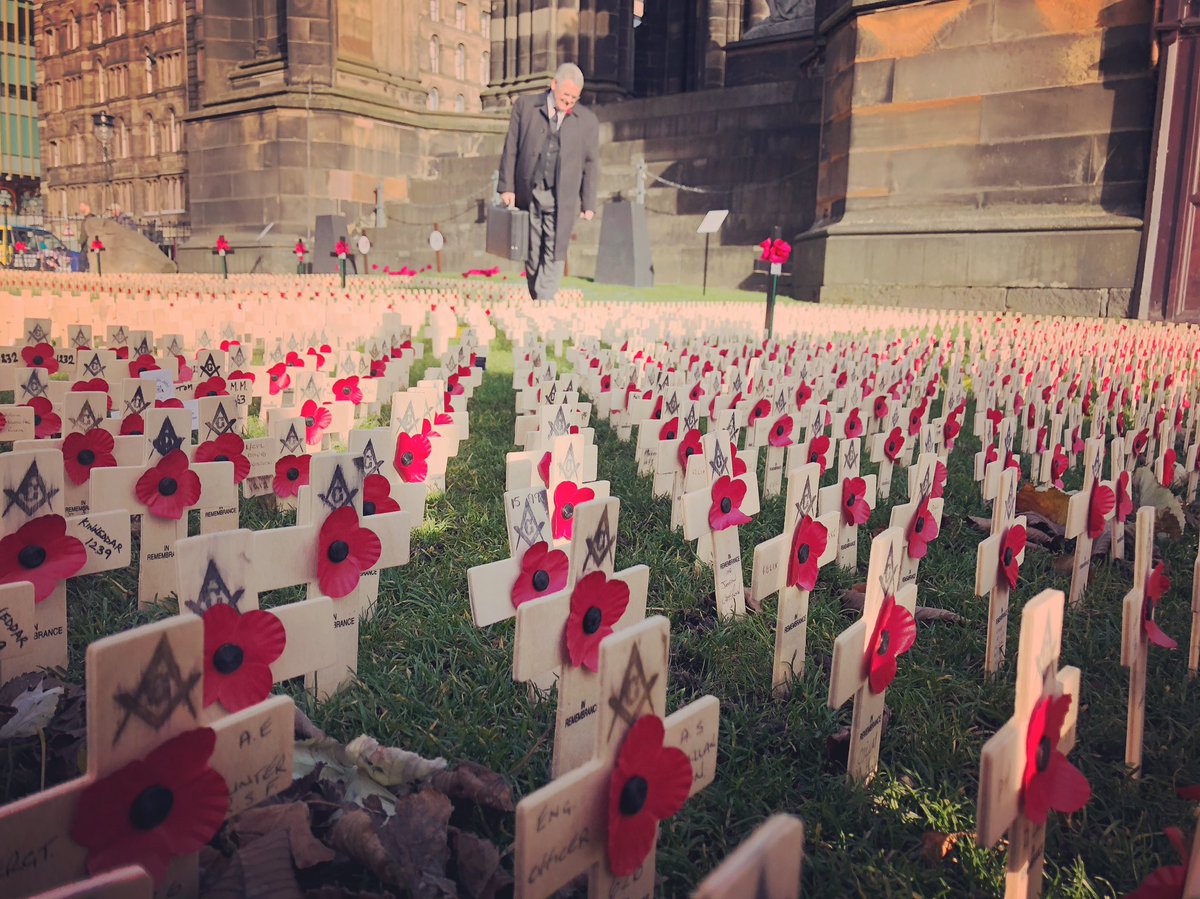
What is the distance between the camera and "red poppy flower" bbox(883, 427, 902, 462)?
140 inches

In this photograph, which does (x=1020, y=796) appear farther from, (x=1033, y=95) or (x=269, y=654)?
(x=1033, y=95)

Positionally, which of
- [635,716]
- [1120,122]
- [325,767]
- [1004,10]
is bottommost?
[325,767]

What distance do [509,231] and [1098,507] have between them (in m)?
8.73

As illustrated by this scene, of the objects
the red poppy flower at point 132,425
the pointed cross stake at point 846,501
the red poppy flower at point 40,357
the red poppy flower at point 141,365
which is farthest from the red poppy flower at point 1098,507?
the red poppy flower at point 40,357

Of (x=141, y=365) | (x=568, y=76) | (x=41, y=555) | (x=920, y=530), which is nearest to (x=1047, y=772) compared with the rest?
(x=920, y=530)

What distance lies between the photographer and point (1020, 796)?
1.23 metres

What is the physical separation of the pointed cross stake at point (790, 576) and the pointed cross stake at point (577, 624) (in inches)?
13.3

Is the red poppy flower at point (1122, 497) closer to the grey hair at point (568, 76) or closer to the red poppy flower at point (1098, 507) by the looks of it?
the red poppy flower at point (1098, 507)

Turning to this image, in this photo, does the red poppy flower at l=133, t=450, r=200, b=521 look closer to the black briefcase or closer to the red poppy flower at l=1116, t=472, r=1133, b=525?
the red poppy flower at l=1116, t=472, r=1133, b=525

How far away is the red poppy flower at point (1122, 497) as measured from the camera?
2.62 meters

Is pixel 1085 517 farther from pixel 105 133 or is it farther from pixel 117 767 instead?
pixel 105 133

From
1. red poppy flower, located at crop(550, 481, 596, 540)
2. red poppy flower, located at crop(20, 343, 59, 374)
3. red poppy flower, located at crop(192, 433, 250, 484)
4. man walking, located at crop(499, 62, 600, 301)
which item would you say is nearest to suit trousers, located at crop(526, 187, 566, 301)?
man walking, located at crop(499, 62, 600, 301)

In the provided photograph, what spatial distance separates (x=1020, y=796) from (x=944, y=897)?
336mm

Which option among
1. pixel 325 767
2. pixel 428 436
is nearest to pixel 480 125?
pixel 428 436
